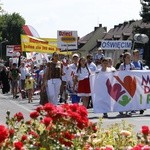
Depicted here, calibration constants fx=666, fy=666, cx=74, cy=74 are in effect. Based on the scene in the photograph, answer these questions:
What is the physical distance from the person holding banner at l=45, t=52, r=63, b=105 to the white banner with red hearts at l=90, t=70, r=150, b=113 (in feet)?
2.97

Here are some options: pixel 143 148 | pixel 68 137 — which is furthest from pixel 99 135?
pixel 143 148

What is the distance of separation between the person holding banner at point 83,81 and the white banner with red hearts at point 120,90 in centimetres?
168

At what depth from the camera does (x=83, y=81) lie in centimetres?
1864

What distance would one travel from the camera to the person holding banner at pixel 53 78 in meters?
16.5

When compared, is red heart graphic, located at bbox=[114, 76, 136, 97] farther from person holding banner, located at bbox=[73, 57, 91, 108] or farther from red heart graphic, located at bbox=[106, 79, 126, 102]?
person holding banner, located at bbox=[73, 57, 91, 108]

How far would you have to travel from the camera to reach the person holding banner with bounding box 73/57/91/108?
18.4 m

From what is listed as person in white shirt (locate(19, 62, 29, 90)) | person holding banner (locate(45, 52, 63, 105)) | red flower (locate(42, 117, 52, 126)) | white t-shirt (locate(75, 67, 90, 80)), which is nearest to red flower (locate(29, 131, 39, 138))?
red flower (locate(42, 117, 52, 126))

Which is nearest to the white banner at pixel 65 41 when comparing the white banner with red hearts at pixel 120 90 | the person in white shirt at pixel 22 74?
the person in white shirt at pixel 22 74

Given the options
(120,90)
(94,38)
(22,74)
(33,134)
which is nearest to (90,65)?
(120,90)

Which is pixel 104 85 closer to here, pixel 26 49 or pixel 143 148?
pixel 143 148

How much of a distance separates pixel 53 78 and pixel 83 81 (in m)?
2.03

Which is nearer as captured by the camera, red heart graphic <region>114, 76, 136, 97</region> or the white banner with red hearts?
the white banner with red hearts

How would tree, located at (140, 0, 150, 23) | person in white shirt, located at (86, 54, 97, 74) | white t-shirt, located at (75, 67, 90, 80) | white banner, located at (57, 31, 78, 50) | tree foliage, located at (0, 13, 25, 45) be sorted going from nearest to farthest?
white t-shirt, located at (75, 67, 90, 80) → person in white shirt, located at (86, 54, 97, 74) → white banner, located at (57, 31, 78, 50) → tree, located at (140, 0, 150, 23) → tree foliage, located at (0, 13, 25, 45)

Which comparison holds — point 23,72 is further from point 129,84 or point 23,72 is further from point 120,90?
point 120,90
